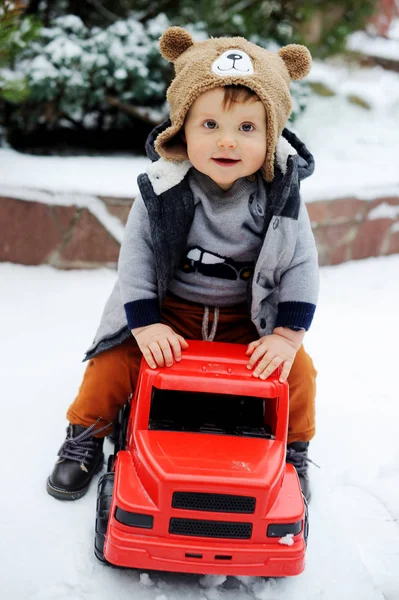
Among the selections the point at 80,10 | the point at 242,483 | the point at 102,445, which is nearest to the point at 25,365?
the point at 102,445

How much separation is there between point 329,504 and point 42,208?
4.74ft

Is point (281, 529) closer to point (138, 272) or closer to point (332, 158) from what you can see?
point (138, 272)

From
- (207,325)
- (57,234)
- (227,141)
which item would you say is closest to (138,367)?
(207,325)

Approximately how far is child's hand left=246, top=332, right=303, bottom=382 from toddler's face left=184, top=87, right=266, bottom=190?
34cm

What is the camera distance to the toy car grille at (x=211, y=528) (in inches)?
43.4

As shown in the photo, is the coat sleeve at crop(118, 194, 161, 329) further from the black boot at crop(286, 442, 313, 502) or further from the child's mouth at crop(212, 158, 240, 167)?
the black boot at crop(286, 442, 313, 502)

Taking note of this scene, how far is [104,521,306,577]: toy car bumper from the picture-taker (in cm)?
110

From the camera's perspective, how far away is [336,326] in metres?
2.35

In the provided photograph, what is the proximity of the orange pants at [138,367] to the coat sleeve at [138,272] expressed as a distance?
0.32ft

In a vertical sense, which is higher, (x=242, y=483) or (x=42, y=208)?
(x=42, y=208)

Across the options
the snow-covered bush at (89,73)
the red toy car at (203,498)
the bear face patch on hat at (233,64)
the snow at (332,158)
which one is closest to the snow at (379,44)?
the snow at (332,158)

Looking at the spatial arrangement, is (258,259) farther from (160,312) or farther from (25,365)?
A: (25,365)

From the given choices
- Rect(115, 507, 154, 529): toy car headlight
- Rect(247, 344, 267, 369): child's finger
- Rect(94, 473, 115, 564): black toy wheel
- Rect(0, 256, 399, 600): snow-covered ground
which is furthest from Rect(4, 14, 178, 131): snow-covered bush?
Rect(115, 507, 154, 529): toy car headlight

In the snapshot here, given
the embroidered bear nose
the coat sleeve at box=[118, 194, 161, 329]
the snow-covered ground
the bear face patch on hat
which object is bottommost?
the snow-covered ground
